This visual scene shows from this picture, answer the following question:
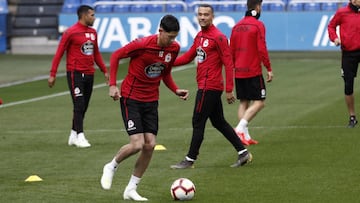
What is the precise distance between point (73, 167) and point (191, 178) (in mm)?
1896

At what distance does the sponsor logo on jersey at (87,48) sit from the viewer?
662 inches

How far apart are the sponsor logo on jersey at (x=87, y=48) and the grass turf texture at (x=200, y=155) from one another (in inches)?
55.3

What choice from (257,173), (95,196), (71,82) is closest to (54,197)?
(95,196)

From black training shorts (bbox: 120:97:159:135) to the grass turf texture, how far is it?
2.44 ft

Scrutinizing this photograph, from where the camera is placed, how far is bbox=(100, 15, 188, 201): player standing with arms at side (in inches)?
458

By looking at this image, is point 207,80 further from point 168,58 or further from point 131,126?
point 131,126

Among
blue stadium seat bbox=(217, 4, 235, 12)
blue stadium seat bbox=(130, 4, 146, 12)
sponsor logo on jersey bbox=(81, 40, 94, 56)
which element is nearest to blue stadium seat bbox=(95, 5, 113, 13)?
blue stadium seat bbox=(130, 4, 146, 12)

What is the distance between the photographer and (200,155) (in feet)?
49.2

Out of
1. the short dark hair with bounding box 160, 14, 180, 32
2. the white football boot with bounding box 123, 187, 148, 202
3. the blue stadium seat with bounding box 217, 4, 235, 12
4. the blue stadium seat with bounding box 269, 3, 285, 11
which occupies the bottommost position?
the blue stadium seat with bounding box 217, 4, 235, 12

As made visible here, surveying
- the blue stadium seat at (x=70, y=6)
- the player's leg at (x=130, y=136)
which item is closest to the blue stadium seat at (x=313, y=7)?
the blue stadium seat at (x=70, y=6)

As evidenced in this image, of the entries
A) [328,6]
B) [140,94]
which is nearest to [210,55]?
[140,94]

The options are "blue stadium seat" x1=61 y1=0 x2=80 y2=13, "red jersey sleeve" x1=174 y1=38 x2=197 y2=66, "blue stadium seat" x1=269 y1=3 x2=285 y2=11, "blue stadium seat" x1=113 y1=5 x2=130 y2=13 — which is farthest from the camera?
"blue stadium seat" x1=61 y1=0 x2=80 y2=13

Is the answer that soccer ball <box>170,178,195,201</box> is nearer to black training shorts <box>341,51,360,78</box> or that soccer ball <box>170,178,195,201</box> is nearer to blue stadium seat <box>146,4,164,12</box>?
black training shorts <box>341,51,360,78</box>

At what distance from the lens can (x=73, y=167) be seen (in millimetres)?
14094
